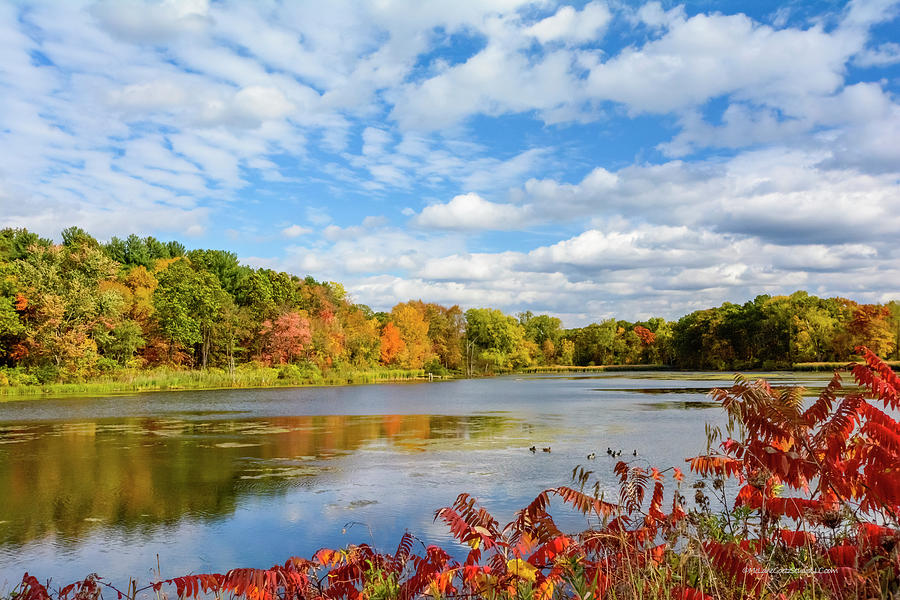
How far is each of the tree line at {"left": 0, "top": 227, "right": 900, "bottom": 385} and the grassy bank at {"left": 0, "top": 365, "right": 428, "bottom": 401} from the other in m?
1.52

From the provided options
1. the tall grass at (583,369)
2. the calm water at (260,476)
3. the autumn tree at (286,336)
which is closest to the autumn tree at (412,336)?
the autumn tree at (286,336)

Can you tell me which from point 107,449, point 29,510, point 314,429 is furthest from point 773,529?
point 314,429

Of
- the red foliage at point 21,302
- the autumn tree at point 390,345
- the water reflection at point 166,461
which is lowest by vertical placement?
the water reflection at point 166,461

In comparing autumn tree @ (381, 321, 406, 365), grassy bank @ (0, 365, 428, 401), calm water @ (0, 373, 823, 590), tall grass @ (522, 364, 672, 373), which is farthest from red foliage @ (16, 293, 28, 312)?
tall grass @ (522, 364, 672, 373)

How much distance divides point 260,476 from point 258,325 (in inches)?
2074

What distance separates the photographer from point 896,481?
397cm

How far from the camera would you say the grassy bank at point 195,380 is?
3962 cm

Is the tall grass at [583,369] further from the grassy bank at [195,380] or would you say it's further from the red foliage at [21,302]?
the red foliage at [21,302]

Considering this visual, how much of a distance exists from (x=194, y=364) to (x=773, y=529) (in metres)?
63.6

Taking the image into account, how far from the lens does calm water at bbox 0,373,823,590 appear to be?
7863mm

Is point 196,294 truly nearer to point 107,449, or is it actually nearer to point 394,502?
point 107,449

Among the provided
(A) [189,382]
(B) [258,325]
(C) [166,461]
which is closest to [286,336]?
(B) [258,325]

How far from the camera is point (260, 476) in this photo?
12.6 m

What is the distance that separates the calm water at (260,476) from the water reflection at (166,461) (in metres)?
0.05
